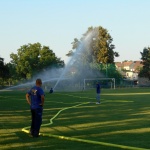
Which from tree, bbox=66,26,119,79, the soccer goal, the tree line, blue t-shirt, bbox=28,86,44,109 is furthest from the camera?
tree, bbox=66,26,119,79

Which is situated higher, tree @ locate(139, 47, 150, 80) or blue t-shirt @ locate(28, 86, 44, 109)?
tree @ locate(139, 47, 150, 80)

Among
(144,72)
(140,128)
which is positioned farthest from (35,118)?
(144,72)

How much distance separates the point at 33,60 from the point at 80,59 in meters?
12.6

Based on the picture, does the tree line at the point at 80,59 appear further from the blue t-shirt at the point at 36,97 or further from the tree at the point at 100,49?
the blue t-shirt at the point at 36,97

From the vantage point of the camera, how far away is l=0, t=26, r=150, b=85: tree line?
310ft

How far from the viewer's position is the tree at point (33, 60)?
315 ft

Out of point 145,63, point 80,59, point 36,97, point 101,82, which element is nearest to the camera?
point 36,97

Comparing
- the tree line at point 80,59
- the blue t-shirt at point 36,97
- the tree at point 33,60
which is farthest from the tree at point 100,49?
the blue t-shirt at point 36,97

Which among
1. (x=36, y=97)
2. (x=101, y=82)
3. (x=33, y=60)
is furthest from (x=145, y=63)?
(x=36, y=97)

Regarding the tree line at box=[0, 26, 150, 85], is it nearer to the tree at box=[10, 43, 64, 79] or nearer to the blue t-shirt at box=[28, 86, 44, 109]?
the tree at box=[10, 43, 64, 79]

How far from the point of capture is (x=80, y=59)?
311ft

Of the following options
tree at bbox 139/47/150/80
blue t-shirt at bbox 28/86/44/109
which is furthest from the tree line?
blue t-shirt at bbox 28/86/44/109

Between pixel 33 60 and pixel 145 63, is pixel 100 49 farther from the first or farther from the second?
pixel 33 60

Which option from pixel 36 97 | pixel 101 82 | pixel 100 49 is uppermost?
pixel 100 49
